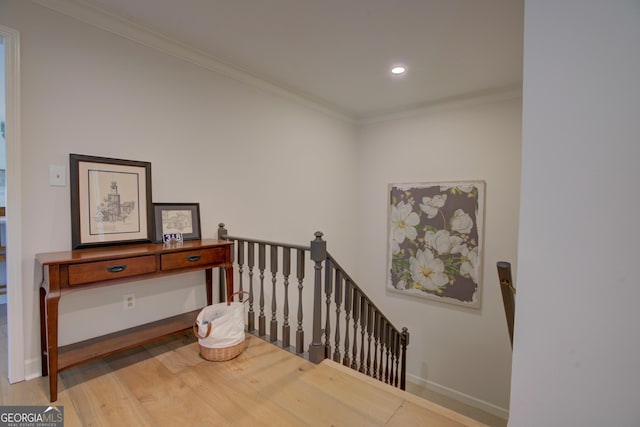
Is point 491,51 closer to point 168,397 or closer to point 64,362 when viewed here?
point 168,397

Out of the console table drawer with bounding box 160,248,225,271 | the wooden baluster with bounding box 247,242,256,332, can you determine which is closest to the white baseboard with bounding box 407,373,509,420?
the wooden baluster with bounding box 247,242,256,332

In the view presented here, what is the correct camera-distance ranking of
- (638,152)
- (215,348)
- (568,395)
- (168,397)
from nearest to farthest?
(638,152), (568,395), (168,397), (215,348)

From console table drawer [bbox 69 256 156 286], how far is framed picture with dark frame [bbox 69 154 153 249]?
33 centimetres

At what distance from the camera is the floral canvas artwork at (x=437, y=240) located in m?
3.40

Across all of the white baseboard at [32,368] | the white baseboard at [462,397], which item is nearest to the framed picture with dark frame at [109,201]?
the white baseboard at [32,368]

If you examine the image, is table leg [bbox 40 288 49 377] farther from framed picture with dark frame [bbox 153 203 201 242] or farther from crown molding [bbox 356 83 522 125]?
crown molding [bbox 356 83 522 125]

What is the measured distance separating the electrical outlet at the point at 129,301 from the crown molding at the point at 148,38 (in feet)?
6.12

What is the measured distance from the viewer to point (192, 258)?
209 cm

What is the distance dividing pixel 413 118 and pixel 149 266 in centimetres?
342

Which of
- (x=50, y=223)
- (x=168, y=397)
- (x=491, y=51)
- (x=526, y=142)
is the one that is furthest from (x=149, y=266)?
(x=491, y=51)

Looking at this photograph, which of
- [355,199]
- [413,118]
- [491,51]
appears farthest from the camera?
[355,199]

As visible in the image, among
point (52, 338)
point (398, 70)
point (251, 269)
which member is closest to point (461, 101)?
point (398, 70)

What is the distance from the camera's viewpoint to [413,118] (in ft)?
12.5

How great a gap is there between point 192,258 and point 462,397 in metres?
3.51
